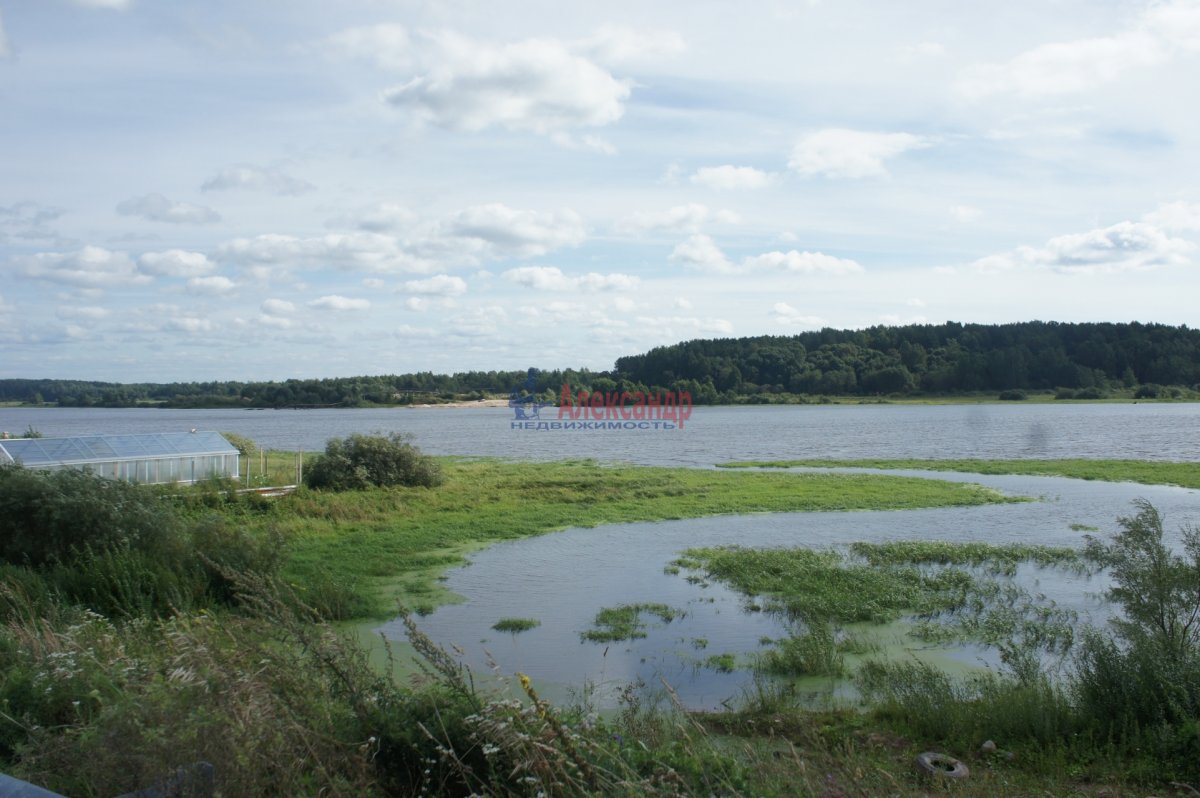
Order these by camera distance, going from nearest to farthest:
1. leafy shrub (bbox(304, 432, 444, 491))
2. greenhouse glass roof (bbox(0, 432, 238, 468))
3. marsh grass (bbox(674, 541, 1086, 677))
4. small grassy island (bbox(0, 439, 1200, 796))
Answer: small grassy island (bbox(0, 439, 1200, 796)) → marsh grass (bbox(674, 541, 1086, 677)) → greenhouse glass roof (bbox(0, 432, 238, 468)) → leafy shrub (bbox(304, 432, 444, 491))

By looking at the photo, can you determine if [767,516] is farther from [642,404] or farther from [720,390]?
[720,390]

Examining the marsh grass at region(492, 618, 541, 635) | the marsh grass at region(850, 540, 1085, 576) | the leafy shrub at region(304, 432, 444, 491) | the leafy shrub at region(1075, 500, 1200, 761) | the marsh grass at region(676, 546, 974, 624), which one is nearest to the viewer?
the leafy shrub at region(1075, 500, 1200, 761)

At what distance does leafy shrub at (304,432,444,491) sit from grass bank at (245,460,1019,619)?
162 cm

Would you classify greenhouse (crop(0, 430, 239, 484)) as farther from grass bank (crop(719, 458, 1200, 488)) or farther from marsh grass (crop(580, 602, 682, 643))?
grass bank (crop(719, 458, 1200, 488))

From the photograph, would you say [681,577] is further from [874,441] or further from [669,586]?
[874,441]

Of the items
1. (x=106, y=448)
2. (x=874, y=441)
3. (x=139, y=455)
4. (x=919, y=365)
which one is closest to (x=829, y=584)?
(x=139, y=455)

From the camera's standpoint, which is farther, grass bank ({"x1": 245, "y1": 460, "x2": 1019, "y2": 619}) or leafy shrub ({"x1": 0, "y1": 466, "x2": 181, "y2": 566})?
grass bank ({"x1": 245, "y1": 460, "x2": 1019, "y2": 619})

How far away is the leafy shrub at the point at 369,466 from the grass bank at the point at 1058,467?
21501mm

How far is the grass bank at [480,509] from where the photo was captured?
19531 millimetres

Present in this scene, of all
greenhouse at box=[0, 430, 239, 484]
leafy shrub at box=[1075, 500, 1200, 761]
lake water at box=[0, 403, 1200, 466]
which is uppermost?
greenhouse at box=[0, 430, 239, 484]

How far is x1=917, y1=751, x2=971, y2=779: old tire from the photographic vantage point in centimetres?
848

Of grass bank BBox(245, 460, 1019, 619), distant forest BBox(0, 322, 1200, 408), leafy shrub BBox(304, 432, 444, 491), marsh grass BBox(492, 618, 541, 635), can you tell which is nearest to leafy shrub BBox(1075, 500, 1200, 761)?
marsh grass BBox(492, 618, 541, 635)

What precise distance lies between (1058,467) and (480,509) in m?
33.8

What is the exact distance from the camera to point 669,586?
64.6 ft
